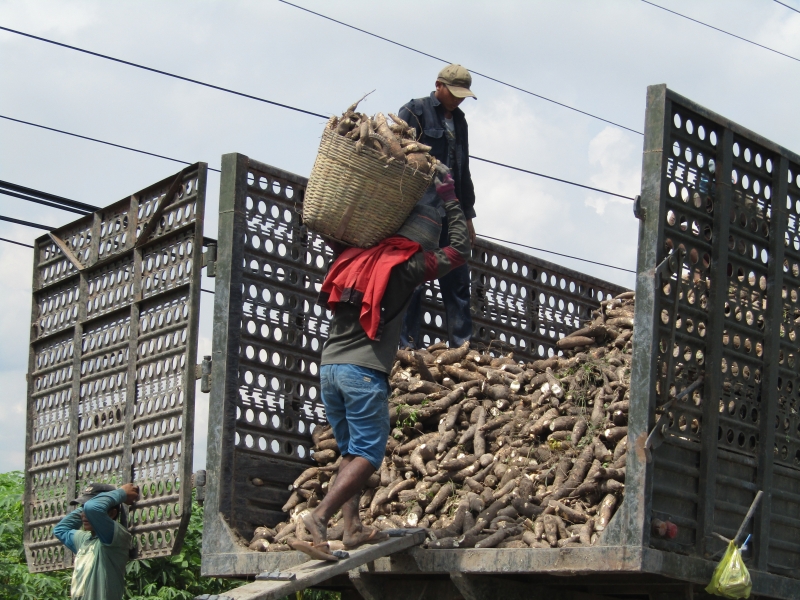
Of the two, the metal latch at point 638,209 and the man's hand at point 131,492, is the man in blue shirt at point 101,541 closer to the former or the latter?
the man's hand at point 131,492

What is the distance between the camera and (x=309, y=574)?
214 inches

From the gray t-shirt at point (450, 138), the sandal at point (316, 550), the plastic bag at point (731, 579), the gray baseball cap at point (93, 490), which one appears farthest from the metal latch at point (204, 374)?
the plastic bag at point (731, 579)

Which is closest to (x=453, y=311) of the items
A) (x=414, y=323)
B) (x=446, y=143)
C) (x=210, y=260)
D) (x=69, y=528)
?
(x=414, y=323)

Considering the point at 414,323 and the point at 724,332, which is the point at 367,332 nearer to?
the point at 724,332

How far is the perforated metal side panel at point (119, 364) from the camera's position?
715 cm

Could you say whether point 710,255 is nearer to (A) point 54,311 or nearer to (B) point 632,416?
(B) point 632,416

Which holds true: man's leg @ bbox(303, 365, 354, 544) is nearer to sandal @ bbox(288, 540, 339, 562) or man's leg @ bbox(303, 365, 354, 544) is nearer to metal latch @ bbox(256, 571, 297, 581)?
sandal @ bbox(288, 540, 339, 562)

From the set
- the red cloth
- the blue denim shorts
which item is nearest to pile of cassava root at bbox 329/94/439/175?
the red cloth

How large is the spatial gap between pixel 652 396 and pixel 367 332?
1.42m

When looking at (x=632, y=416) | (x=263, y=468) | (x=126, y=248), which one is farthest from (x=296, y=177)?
(x=632, y=416)

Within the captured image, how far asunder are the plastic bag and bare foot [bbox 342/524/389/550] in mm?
1524

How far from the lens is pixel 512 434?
281 inches

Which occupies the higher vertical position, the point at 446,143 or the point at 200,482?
the point at 446,143

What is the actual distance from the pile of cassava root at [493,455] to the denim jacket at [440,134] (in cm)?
137
